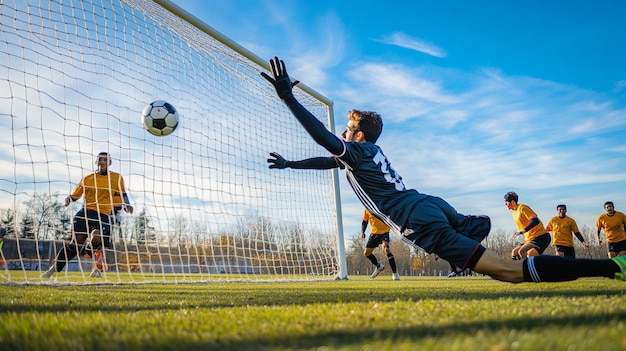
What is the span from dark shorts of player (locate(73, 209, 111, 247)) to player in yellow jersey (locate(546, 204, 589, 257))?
1141 cm

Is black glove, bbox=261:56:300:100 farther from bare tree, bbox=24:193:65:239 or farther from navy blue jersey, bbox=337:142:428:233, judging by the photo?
bare tree, bbox=24:193:65:239

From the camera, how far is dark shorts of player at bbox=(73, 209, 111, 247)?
723 cm

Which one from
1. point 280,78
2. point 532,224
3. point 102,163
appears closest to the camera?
point 280,78

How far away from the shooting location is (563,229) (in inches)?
483

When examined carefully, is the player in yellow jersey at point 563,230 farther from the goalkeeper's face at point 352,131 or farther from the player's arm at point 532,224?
the goalkeeper's face at point 352,131

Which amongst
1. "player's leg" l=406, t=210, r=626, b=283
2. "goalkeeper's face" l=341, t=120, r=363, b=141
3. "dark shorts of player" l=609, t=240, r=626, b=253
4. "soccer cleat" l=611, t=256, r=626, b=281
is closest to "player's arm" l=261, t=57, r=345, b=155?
"goalkeeper's face" l=341, t=120, r=363, b=141

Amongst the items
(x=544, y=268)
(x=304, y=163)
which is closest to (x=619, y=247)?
(x=544, y=268)

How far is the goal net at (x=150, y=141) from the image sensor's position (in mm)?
5570

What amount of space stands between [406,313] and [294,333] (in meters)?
0.81

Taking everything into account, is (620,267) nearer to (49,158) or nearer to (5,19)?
(49,158)

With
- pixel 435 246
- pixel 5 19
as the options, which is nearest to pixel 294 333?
pixel 435 246

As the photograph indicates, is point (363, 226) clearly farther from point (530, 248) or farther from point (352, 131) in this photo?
point (352, 131)

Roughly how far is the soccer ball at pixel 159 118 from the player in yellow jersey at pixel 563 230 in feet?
35.6

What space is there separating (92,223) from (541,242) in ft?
32.2
